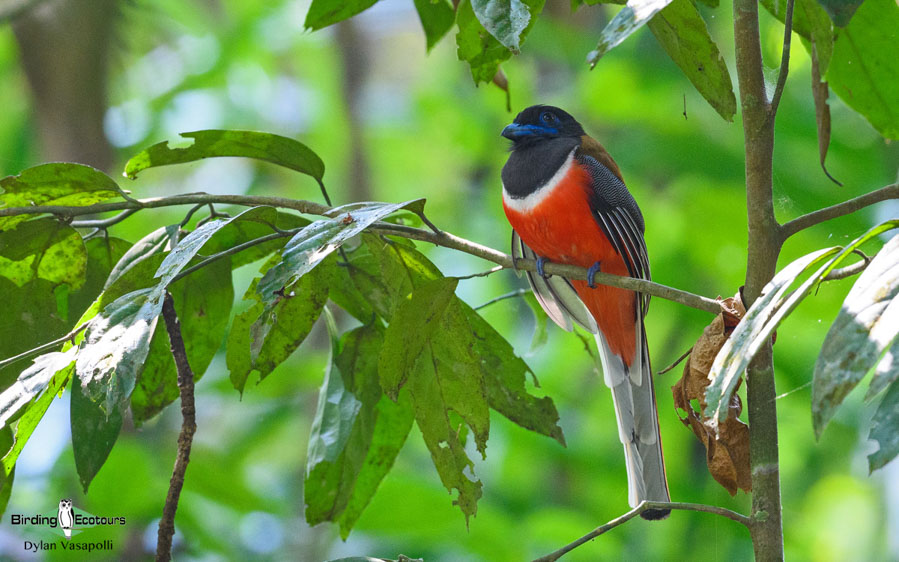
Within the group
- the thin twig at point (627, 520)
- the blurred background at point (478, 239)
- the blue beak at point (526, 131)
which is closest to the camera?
the thin twig at point (627, 520)

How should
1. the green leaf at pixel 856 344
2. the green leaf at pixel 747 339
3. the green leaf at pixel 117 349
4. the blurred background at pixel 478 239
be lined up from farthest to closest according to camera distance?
the blurred background at pixel 478 239
the green leaf at pixel 117 349
the green leaf at pixel 747 339
the green leaf at pixel 856 344

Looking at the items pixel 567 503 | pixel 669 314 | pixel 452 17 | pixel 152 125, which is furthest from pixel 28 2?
pixel 567 503

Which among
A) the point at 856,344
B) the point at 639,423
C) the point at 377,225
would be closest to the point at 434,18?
the point at 377,225

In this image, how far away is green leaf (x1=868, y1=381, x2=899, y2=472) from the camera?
782 mm

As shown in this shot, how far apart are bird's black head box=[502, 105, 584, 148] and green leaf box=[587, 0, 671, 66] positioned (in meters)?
1.38

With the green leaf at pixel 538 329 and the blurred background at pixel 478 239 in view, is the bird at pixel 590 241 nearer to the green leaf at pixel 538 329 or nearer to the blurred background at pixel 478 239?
the green leaf at pixel 538 329

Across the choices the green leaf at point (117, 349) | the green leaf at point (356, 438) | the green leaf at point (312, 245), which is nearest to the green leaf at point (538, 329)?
the green leaf at point (356, 438)

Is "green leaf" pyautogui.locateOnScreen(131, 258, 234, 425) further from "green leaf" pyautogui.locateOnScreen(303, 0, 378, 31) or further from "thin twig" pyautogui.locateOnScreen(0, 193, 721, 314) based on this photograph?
"green leaf" pyautogui.locateOnScreen(303, 0, 378, 31)

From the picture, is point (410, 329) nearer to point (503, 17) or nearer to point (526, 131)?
point (503, 17)

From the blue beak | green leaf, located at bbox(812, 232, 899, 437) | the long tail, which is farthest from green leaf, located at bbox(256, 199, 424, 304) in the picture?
the blue beak

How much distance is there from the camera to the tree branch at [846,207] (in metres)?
1.09

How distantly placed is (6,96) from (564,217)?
15.3ft

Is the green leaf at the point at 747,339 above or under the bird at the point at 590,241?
above

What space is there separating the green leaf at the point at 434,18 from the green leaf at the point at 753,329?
0.96 metres
